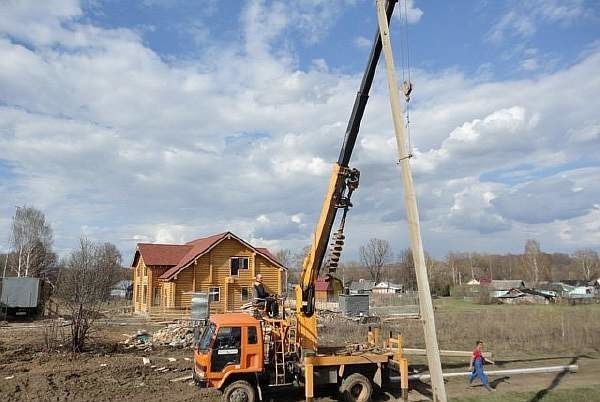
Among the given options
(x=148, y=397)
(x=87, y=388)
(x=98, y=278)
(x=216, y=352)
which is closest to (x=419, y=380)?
(x=216, y=352)

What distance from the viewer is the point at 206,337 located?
12.6m

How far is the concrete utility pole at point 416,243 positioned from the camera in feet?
26.6

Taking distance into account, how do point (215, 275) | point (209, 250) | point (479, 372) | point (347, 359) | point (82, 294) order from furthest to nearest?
point (215, 275)
point (209, 250)
point (82, 294)
point (479, 372)
point (347, 359)

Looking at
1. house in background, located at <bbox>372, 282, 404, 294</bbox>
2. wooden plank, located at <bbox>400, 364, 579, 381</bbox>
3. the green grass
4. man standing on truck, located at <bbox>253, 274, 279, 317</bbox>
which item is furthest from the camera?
house in background, located at <bbox>372, 282, 404, 294</bbox>

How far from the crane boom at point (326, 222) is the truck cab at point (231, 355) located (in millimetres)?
1503

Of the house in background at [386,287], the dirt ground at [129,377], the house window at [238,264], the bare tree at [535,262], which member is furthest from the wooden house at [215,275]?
the bare tree at [535,262]

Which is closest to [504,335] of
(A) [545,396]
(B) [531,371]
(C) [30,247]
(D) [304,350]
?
(B) [531,371]

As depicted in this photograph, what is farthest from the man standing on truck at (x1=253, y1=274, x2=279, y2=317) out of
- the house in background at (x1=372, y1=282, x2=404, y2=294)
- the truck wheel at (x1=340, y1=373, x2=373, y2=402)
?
the house in background at (x1=372, y1=282, x2=404, y2=294)

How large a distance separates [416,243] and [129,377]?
11.5 metres

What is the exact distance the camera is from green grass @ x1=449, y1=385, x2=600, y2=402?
42.8ft

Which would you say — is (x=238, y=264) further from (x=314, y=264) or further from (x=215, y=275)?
(x=314, y=264)

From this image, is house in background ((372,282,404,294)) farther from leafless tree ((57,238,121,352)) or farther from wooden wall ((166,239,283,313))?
leafless tree ((57,238,121,352))

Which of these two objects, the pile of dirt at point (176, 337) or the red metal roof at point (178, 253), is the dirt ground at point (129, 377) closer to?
the pile of dirt at point (176, 337)

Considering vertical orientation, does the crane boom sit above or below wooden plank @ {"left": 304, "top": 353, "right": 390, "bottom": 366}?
above
